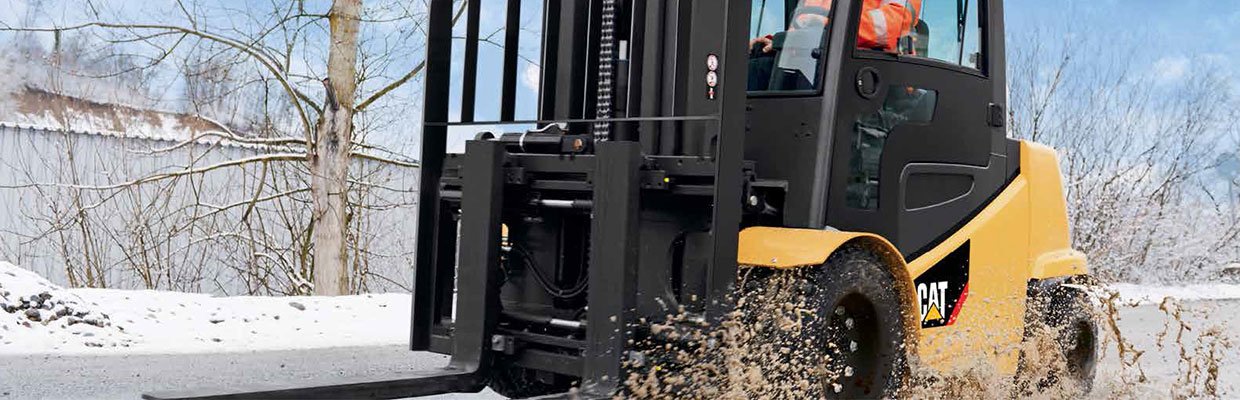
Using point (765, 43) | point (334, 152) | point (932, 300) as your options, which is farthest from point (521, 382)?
point (334, 152)

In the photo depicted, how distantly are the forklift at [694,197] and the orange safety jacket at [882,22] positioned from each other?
34mm

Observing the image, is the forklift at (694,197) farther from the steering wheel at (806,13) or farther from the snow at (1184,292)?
the snow at (1184,292)

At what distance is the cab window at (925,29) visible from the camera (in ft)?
17.5

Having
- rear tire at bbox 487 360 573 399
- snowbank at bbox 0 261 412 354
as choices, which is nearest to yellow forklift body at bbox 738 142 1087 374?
rear tire at bbox 487 360 573 399

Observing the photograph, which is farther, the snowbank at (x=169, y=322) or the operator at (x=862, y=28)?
the snowbank at (x=169, y=322)

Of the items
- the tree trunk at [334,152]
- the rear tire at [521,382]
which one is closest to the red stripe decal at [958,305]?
the rear tire at [521,382]

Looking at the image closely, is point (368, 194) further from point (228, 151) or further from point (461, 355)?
point (461, 355)

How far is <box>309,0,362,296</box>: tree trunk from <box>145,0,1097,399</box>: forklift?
6478 mm

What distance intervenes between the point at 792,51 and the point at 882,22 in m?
0.45

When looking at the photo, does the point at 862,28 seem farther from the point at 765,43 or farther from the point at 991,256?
the point at 991,256

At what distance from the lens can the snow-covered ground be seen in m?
8.06

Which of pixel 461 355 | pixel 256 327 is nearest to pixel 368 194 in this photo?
pixel 256 327

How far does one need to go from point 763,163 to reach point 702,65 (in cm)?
61

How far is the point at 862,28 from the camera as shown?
5281 millimetres
